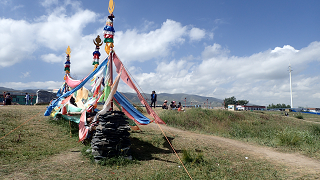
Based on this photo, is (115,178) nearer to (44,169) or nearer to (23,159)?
(44,169)

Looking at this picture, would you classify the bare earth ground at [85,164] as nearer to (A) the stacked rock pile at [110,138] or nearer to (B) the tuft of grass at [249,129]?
(A) the stacked rock pile at [110,138]

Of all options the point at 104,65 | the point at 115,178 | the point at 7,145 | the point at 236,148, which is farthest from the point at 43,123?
the point at 236,148

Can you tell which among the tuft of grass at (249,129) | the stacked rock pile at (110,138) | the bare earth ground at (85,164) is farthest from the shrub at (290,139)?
the stacked rock pile at (110,138)

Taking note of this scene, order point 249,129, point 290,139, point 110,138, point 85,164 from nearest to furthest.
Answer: point 85,164 → point 110,138 → point 290,139 → point 249,129

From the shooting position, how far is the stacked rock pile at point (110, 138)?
23.2 ft

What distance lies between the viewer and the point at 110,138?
7.27 meters

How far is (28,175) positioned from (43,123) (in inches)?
285

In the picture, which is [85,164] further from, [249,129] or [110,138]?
[249,129]

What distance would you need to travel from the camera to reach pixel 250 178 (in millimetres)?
6332

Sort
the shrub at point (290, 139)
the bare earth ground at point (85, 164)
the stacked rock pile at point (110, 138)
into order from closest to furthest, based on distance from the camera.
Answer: the bare earth ground at point (85, 164) < the stacked rock pile at point (110, 138) < the shrub at point (290, 139)

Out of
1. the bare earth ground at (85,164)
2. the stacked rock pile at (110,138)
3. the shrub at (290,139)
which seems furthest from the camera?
the shrub at (290,139)

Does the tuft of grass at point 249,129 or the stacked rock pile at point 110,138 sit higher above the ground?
the stacked rock pile at point 110,138

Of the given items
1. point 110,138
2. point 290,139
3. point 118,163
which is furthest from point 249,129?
point 110,138

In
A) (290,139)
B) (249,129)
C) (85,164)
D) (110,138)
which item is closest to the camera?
(85,164)
